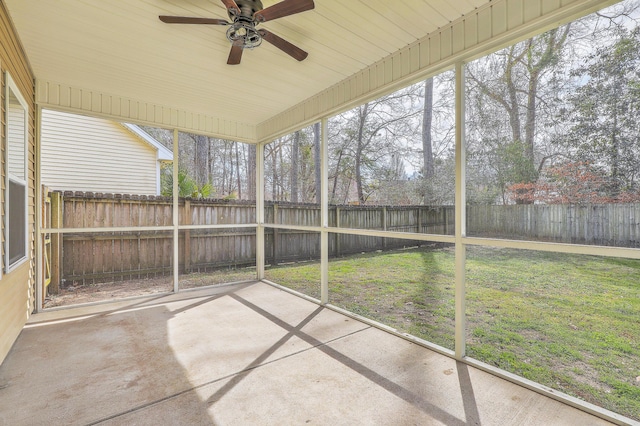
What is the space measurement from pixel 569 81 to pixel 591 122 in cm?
33

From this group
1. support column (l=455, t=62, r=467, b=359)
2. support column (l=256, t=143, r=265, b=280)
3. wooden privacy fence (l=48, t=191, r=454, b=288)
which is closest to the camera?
support column (l=455, t=62, r=467, b=359)

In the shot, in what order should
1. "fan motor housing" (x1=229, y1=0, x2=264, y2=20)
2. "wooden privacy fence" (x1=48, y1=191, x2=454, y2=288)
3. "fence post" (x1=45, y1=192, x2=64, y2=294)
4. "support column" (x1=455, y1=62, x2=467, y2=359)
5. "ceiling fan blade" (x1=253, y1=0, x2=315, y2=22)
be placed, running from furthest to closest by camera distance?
"fence post" (x1=45, y1=192, x2=64, y2=294)
"wooden privacy fence" (x1=48, y1=191, x2=454, y2=288)
"support column" (x1=455, y1=62, x2=467, y2=359)
"fan motor housing" (x1=229, y1=0, x2=264, y2=20)
"ceiling fan blade" (x1=253, y1=0, x2=315, y2=22)

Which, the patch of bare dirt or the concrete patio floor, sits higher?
the patch of bare dirt

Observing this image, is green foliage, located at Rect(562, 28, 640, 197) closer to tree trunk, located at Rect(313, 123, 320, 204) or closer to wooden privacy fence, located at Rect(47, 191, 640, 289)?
wooden privacy fence, located at Rect(47, 191, 640, 289)

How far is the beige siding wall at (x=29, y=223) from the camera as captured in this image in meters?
2.43

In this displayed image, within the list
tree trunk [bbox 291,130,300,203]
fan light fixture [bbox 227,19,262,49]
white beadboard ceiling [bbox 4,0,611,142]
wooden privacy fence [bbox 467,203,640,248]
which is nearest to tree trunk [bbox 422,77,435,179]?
white beadboard ceiling [bbox 4,0,611,142]

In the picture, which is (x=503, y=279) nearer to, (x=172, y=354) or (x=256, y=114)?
(x=172, y=354)

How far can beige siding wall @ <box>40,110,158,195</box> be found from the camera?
4117mm

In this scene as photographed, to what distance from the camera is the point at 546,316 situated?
2627 mm

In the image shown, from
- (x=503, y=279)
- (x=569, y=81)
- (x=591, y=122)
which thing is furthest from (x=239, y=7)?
(x=503, y=279)

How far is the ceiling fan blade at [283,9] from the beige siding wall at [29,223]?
2.13m

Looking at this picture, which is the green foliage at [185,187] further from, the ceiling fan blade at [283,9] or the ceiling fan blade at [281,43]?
the ceiling fan blade at [283,9]

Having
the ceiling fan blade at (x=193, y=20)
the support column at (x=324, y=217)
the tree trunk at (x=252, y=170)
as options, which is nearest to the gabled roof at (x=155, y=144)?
the tree trunk at (x=252, y=170)

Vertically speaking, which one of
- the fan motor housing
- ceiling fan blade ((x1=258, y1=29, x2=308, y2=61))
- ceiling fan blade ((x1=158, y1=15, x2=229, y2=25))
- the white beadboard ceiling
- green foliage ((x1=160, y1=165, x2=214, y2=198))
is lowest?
green foliage ((x1=160, y1=165, x2=214, y2=198))
